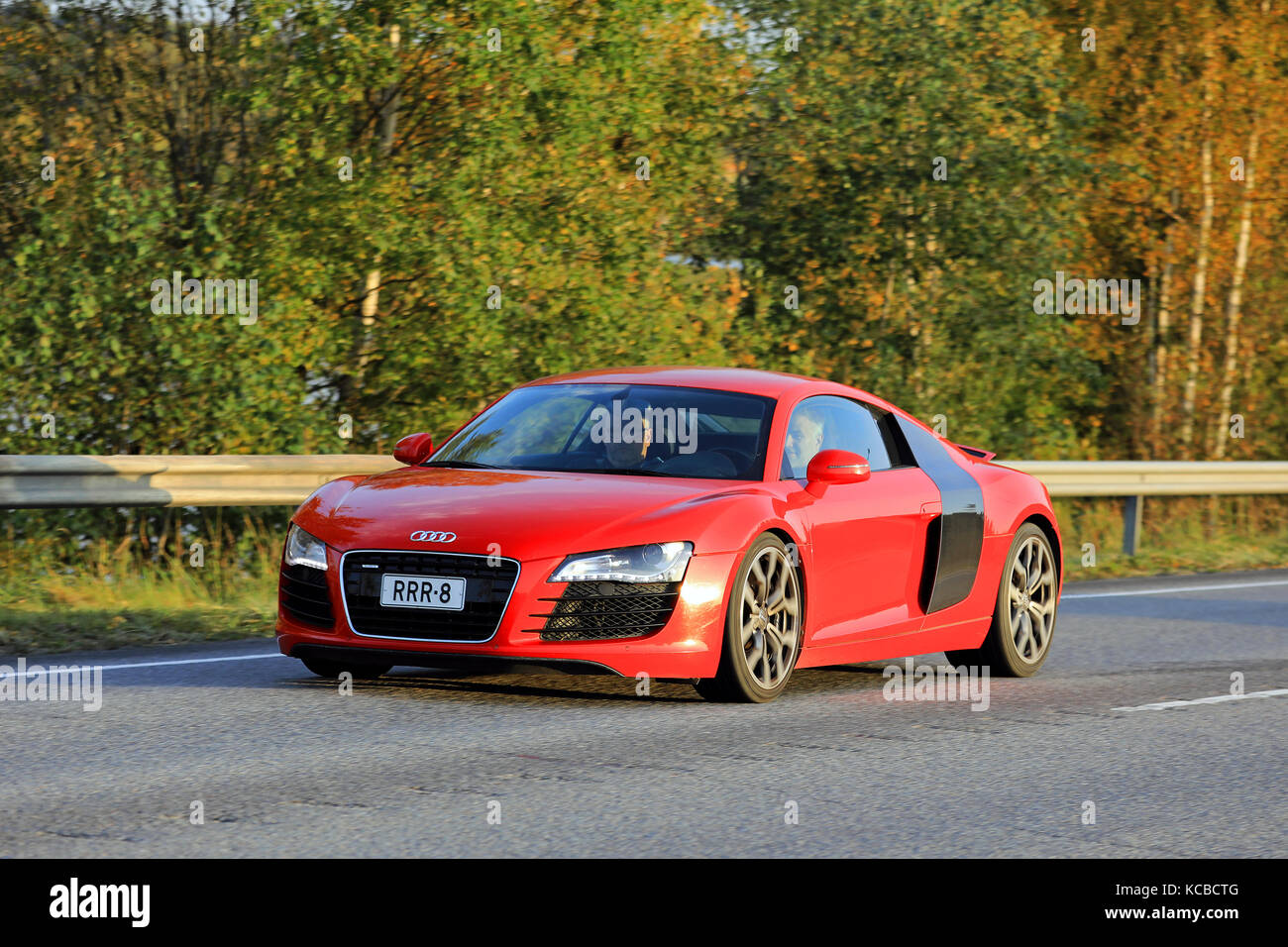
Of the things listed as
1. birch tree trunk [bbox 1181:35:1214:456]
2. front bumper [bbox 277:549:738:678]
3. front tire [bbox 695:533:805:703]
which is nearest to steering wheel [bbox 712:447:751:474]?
front tire [bbox 695:533:805:703]

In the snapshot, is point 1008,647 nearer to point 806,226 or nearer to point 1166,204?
point 806,226

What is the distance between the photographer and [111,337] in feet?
53.0

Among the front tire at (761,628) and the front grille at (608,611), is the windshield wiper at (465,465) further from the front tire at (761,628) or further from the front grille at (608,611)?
the front tire at (761,628)

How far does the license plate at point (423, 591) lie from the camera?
7645mm

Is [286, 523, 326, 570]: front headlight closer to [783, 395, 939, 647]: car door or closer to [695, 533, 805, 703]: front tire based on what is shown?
[695, 533, 805, 703]: front tire

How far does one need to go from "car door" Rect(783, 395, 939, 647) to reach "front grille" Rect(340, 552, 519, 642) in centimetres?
158

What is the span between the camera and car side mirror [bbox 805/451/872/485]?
28.0 ft

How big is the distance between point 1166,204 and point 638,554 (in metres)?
21.9

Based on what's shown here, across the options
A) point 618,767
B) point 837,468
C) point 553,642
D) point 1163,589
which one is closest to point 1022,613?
point 837,468

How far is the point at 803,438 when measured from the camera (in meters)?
8.99

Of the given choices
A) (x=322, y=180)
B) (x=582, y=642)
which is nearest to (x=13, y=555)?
(x=322, y=180)

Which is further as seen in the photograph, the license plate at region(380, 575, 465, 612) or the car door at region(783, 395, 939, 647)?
the car door at region(783, 395, 939, 647)

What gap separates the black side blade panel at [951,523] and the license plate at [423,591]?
8.80 ft

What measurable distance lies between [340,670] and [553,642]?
60.5 inches
